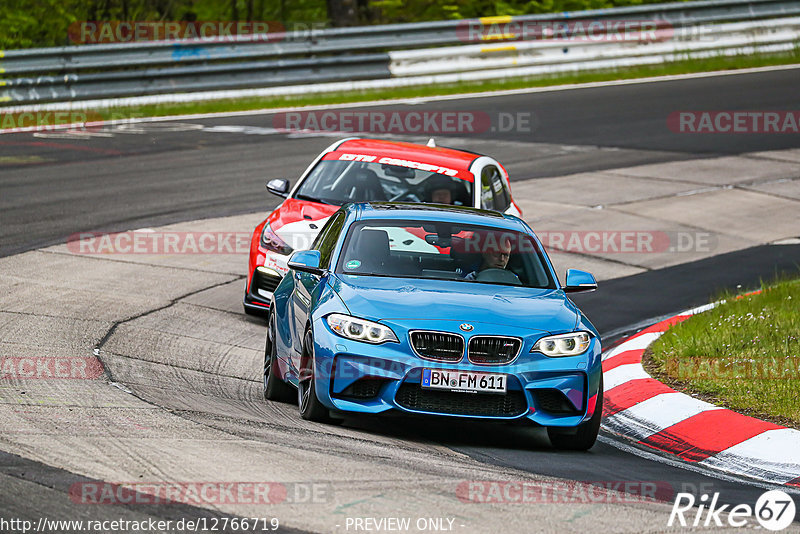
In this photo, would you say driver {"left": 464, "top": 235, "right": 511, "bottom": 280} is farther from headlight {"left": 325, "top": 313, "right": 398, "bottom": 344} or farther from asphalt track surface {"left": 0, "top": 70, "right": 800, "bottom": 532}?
headlight {"left": 325, "top": 313, "right": 398, "bottom": 344}

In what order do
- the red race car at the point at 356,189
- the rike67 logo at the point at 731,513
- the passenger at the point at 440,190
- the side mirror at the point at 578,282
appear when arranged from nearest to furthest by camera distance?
the rike67 logo at the point at 731,513 < the side mirror at the point at 578,282 < the red race car at the point at 356,189 < the passenger at the point at 440,190

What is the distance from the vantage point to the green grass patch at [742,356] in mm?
8172

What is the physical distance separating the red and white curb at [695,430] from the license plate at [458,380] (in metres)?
1.29

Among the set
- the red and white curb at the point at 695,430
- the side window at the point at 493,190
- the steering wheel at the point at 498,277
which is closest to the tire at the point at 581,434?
the red and white curb at the point at 695,430

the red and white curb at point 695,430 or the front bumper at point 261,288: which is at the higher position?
the front bumper at point 261,288

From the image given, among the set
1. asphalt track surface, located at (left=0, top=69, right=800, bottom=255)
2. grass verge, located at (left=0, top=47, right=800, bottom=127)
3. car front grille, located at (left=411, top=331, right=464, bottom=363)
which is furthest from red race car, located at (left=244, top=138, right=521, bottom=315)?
grass verge, located at (left=0, top=47, right=800, bottom=127)

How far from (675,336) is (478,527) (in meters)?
5.00

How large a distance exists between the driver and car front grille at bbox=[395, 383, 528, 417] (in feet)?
4.27

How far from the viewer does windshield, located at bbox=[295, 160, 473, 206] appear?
11.4 metres

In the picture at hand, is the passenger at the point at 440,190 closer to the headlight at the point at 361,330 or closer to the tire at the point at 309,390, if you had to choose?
the tire at the point at 309,390

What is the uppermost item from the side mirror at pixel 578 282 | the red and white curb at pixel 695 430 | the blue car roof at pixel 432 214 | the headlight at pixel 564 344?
the blue car roof at pixel 432 214

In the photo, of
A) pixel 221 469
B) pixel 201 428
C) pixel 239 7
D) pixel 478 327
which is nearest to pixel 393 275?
pixel 478 327

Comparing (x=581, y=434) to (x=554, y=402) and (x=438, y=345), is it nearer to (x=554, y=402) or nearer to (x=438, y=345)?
(x=554, y=402)

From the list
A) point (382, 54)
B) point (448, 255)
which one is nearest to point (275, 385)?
point (448, 255)
